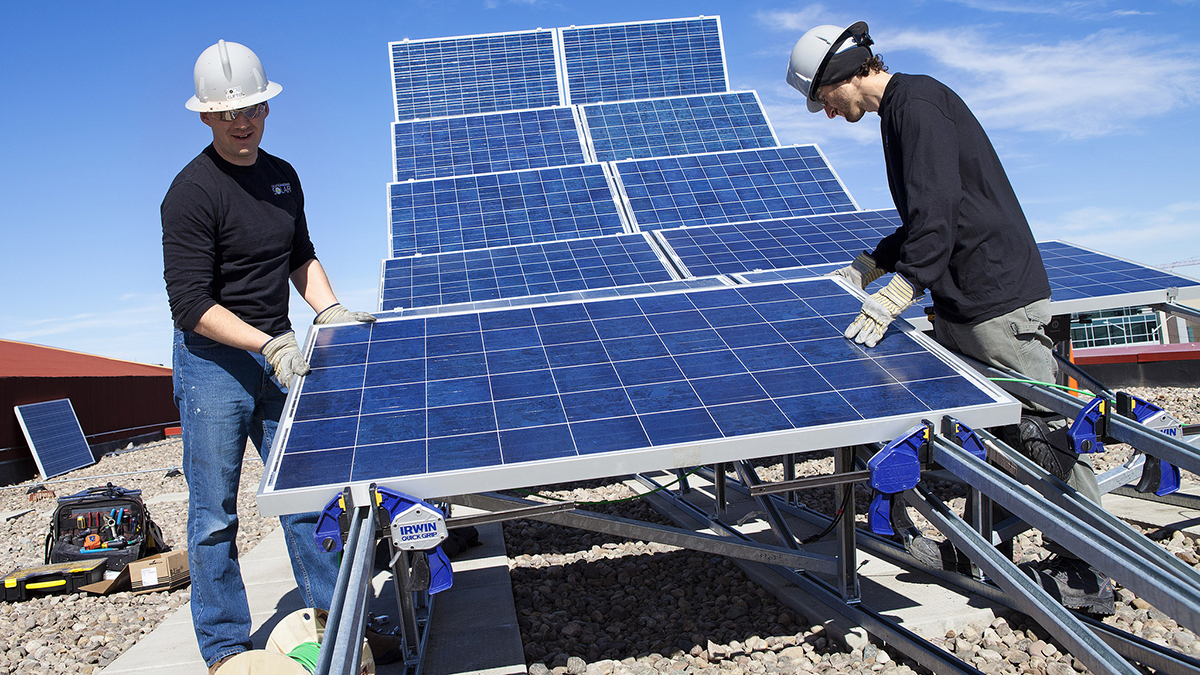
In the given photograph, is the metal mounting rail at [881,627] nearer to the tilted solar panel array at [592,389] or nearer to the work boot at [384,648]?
the tilted solar panel array at [592,389]

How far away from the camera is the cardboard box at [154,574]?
6.02 meters

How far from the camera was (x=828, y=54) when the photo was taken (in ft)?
11.8

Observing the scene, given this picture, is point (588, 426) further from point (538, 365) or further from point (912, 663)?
point (912, 663)

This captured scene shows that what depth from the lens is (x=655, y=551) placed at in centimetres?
595

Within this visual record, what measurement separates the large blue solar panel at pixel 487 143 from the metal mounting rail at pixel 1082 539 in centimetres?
1406

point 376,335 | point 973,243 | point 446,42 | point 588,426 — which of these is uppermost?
point 446,42

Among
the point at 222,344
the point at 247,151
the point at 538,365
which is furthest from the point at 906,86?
the point at 222,344

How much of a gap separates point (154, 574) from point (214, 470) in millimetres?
3057

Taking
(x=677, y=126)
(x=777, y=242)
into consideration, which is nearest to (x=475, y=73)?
(x=677, y=126)

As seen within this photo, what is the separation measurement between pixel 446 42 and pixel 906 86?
19963 mm

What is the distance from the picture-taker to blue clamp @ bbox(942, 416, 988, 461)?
3.02m

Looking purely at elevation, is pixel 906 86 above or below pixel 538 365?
above

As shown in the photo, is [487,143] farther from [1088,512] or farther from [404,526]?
[1088,512]

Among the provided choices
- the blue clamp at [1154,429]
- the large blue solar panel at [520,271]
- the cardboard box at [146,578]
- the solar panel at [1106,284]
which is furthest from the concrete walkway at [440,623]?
the solar panel at [1106,284]
